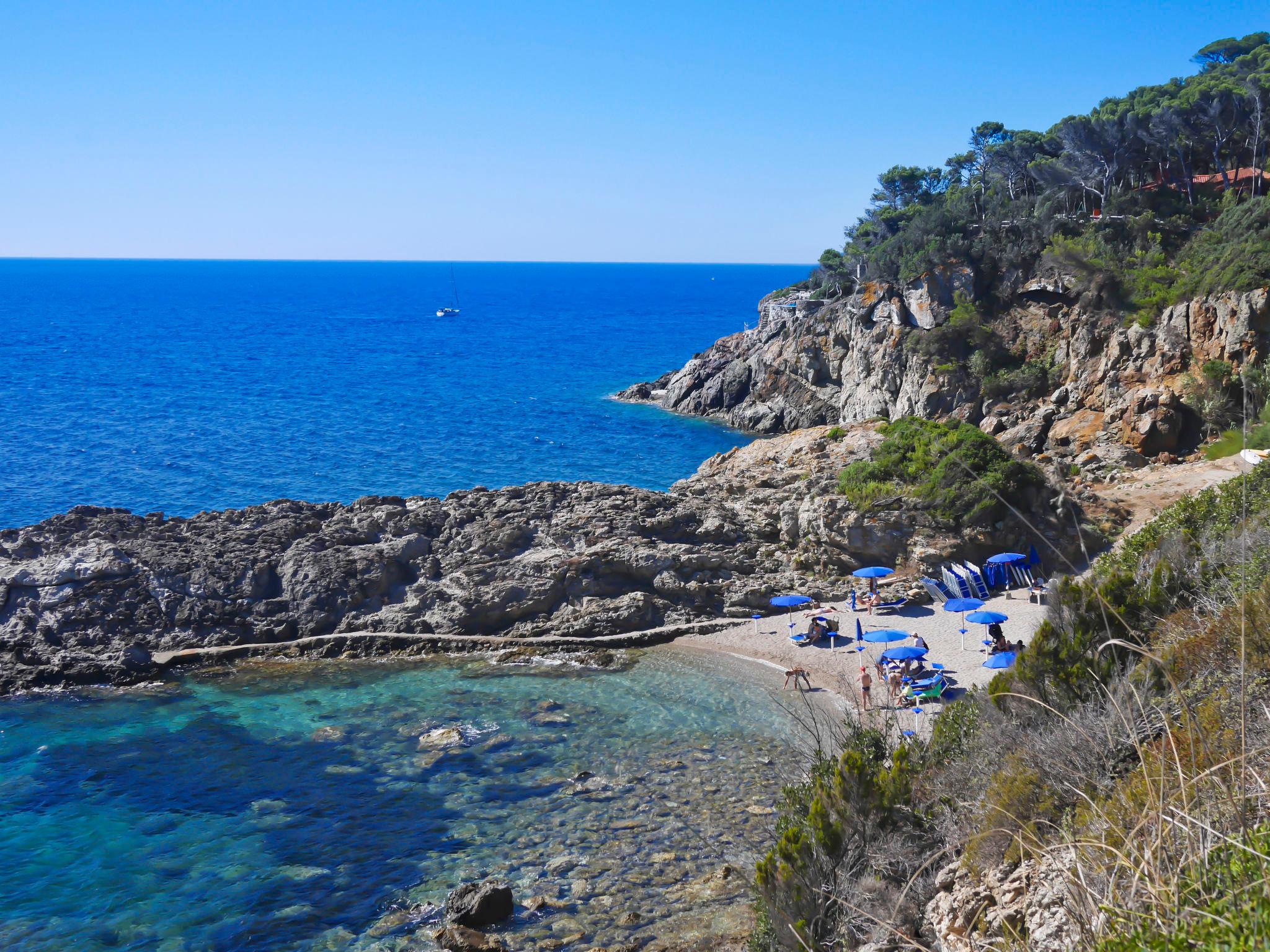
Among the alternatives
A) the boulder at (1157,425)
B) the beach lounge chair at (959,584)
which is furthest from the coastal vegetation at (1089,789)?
the boulder at (1157,425)

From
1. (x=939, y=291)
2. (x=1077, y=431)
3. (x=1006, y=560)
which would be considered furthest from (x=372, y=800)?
(x=939, y=291)

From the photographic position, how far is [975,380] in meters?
45.3

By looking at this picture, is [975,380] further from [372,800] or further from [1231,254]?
[372,800]

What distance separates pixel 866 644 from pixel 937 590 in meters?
3.39

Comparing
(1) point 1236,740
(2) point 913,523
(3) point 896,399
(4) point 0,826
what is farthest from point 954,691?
(3) point 896,399

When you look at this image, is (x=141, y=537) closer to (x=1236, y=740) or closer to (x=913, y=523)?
(x=913, y=523)

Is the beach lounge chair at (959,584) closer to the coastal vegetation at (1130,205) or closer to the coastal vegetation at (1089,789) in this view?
the coastal vegetation at (1089,789)

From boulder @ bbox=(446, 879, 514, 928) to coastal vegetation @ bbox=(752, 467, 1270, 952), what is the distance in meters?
4.94

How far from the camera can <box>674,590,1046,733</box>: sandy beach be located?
21625mm

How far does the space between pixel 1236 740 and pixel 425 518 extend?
25.7 metres

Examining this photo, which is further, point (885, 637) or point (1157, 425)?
point (1157, 425)

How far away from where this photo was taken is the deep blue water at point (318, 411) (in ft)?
148

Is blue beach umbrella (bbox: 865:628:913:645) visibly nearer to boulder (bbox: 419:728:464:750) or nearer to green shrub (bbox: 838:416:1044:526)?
green shrub (bbox: 838:416:1044:526)

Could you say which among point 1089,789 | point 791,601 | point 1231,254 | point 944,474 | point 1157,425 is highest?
point 1231,254
